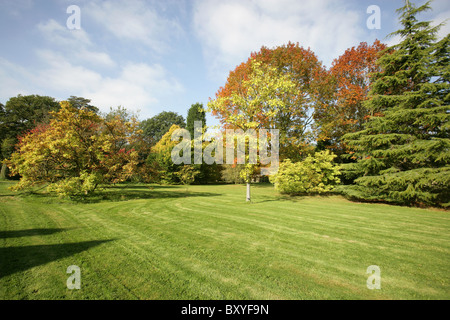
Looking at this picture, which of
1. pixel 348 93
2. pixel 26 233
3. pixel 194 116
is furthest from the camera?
pixel 194 116

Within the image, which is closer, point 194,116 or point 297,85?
point 297,85

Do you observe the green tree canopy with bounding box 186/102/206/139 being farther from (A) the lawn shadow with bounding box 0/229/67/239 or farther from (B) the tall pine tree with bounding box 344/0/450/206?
(A) the lawn shadow with bounding box 0/229/67/239

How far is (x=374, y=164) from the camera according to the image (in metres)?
12.6

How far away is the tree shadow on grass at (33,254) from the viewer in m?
3.31

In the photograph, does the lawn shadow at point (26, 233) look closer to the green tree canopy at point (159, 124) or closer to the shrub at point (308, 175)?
the shrub at point (308, 175)

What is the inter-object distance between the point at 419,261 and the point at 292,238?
245cm

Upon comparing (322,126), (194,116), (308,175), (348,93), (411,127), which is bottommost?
(308,175)

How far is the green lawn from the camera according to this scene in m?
2.76

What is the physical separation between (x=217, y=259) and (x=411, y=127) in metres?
14.9

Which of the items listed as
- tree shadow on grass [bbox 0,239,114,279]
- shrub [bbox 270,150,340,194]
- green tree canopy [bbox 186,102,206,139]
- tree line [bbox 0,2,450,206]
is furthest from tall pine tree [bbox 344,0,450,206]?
green tree canopy [bbox 186,102,206,139]

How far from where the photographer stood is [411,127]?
39.2 feet

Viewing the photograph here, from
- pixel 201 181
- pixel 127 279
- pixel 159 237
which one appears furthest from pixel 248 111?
pixel 201 181

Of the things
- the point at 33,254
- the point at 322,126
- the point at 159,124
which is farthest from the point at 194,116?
the point at 33,254

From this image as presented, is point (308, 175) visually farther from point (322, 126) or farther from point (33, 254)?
point (33, 254)
